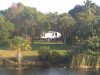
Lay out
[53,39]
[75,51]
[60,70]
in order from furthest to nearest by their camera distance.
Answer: [53,39] < [75,51] < [60,70]

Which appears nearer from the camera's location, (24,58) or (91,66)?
(91,66)

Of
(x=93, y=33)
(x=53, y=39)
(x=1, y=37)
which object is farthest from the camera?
(x=53, y=39)

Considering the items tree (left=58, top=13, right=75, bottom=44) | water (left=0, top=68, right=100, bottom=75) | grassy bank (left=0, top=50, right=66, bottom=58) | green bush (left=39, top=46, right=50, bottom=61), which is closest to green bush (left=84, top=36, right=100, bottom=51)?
grassy bank (left=0, top=50, right=66, bottom=58)

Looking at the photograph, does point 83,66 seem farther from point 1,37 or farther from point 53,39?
point 53,39

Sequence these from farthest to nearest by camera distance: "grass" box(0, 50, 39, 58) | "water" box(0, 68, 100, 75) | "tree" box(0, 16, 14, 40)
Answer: "tree" box(0, 16, 14, 40) → "grass" box(0, 50, 39, 58) → "water" box(0, 68, 100, 75)

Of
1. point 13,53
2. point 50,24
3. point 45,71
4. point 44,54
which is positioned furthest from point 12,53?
point 50,24

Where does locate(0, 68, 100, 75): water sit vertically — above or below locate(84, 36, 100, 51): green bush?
below

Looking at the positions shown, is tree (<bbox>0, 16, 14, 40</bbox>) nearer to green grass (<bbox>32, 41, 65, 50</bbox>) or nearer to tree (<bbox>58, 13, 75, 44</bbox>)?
green grass (<bbox>32, 41, 65, 50</bbox>)

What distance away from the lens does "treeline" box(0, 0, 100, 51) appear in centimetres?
10294

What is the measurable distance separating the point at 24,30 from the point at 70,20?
48.0 ft

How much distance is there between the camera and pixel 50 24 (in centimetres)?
12000

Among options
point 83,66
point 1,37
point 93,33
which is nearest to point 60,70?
point 83,66

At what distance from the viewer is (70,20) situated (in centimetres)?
11175

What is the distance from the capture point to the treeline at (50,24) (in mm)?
102938
